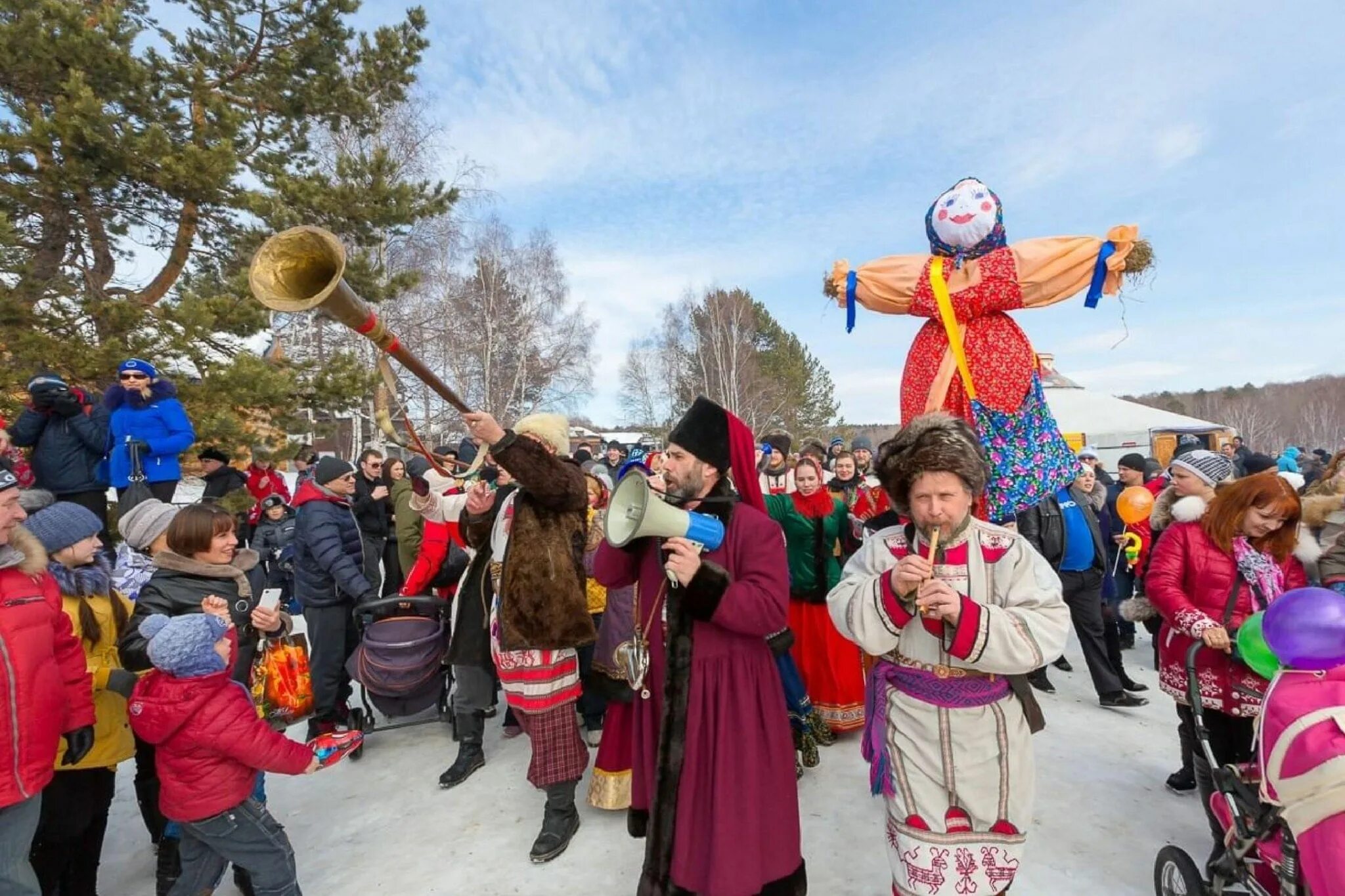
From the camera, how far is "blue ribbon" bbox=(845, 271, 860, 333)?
3.30m

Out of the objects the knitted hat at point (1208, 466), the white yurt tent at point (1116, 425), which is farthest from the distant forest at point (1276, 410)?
the knitted hat at point (1208, 466)

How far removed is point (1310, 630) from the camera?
1.72 meters

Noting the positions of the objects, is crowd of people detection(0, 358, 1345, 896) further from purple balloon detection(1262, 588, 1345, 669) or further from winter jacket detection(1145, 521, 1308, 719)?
purple balloon detection(1262, 588, 1345, 669)

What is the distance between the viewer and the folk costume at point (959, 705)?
2086 millimetres

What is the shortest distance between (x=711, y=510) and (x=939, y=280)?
5.35ft

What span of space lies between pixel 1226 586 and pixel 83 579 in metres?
4.90

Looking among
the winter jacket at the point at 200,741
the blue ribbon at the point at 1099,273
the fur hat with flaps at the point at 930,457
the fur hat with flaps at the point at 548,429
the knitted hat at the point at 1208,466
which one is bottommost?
the winter jacket at the point at 200,741

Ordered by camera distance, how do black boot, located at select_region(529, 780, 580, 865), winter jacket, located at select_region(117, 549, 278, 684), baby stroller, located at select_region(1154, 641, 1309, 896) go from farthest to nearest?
1. black boot, located at select_region(529, 780, 580, 865)
2. winter jacket, located at select_region(117, 549, 278, 684)
3. baby stroller, located at select_region(1154, 641, 1309, 896)

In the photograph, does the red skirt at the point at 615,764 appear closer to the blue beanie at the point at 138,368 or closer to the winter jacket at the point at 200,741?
the winter jacket at the point at 200,741

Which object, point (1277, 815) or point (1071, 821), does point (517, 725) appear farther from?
point (1277, 815)

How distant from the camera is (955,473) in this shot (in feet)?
7.08

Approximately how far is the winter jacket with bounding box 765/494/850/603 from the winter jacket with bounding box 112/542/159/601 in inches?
148

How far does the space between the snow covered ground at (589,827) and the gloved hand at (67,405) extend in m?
2.84

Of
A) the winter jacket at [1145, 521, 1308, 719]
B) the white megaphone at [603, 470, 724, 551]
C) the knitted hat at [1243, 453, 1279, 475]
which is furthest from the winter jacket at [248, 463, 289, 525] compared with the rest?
the knitted hat at [1243, 453, 1279, 475]
